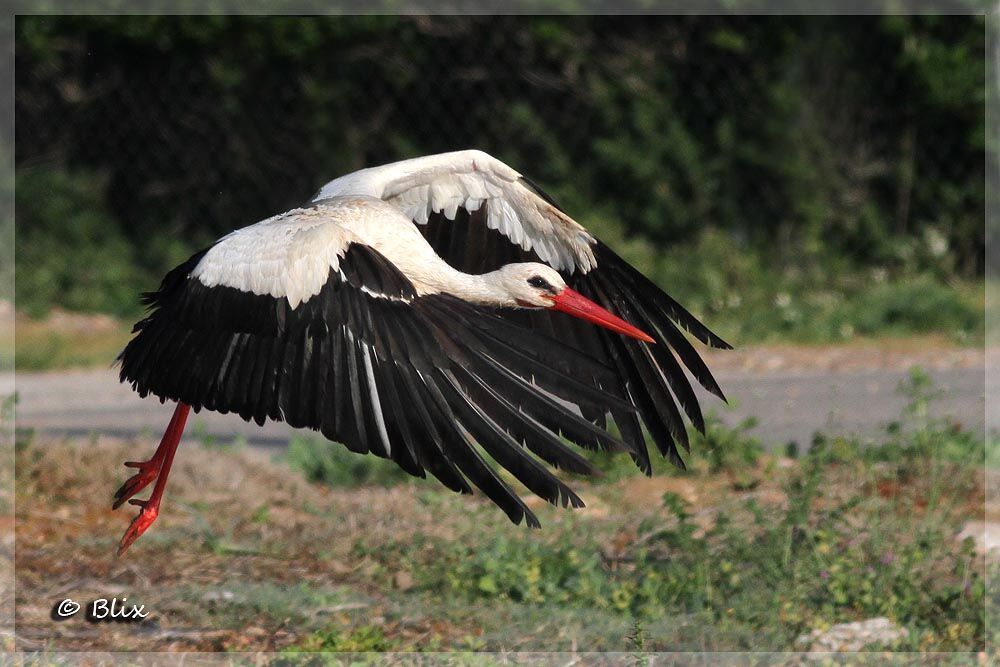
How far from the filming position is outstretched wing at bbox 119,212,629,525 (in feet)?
10.3

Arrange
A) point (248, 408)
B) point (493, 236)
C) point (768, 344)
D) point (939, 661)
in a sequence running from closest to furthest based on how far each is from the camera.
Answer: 1. point (248, 408)
2. point (939, 661)
3. point (493, 236)
4. point (768, 344)

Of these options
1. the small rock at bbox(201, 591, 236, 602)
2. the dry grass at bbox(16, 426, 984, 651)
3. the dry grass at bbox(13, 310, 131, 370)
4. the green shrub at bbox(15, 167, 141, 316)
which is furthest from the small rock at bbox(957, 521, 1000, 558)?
the green shrub at bbox(15, 167, 141, 316)

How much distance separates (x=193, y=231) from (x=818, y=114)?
4443mm

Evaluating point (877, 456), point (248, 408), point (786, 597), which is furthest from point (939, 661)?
point (248, 408)

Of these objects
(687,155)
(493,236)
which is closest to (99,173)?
(687,155)

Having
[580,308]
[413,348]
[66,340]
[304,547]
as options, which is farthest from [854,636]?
[66,340]

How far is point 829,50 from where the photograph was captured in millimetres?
9734

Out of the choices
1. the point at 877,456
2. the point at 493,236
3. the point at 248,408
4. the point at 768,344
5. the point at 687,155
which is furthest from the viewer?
the point at 687,155

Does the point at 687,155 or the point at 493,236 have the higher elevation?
the point at 687,155

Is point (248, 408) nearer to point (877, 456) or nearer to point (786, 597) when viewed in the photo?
point (786, 597)

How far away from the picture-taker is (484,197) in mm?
4684

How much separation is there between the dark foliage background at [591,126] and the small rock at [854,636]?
5.46 metres

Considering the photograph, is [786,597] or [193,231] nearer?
[786,597]

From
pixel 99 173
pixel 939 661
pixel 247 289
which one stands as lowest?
pixel 939 661
